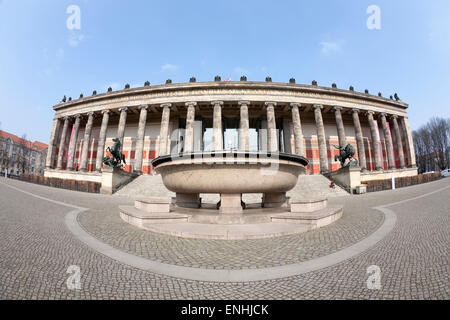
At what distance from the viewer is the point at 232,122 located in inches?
1272

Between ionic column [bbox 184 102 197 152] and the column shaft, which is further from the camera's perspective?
ionic column [bbox 184 102 197 152]

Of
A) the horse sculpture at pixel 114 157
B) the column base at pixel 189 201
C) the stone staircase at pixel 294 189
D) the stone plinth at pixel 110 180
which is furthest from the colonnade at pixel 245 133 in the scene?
the column base at pixel 189 201

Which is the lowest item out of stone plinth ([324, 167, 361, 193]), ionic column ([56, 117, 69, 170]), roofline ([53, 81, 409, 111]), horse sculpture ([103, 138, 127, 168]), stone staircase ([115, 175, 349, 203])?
stone staircase ([115, 175, 349, 203])

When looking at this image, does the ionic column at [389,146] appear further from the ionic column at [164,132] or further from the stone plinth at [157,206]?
the stone plinth at [157,206]

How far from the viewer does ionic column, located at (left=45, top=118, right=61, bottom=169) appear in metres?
30.9

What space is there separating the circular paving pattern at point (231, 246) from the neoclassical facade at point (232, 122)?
20.7 metres

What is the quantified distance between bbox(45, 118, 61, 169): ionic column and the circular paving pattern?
37.1m

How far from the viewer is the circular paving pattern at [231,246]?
107 inches

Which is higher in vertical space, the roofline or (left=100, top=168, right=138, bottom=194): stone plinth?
the roofline

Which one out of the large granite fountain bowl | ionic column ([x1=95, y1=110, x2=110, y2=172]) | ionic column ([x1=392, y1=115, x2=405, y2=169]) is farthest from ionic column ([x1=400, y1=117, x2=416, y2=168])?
ionic column ([x1=95, y1=110, x2=110, y2=172])

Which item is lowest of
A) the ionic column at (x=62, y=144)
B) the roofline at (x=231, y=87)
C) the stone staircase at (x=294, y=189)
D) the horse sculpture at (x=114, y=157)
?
the stone staircase at (x=294, y=189)

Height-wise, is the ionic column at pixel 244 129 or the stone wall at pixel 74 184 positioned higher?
the ionic column at pixel 244 129

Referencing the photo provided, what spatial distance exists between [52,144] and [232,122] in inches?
1254

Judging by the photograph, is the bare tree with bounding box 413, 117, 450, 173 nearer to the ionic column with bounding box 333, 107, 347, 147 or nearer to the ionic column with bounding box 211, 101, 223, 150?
the ionic column with bounding box 333, 107, 347, 147
